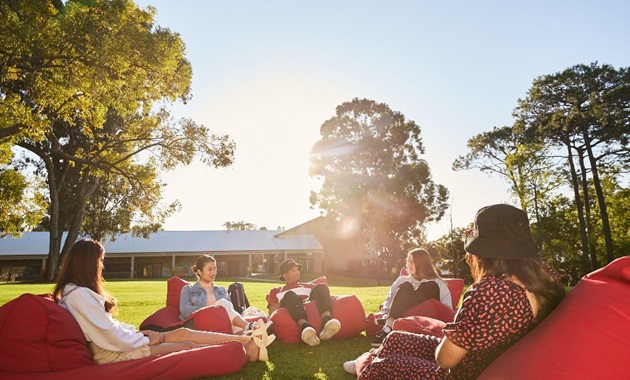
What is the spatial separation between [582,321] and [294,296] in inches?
168

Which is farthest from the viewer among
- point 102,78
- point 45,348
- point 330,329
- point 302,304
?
point 102,78

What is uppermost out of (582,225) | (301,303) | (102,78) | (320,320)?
(102,78)

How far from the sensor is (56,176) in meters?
32.1

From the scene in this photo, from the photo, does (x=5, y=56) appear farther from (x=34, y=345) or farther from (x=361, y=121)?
(x=361, y=121)

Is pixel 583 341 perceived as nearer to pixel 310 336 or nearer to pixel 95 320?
pixel 95 320

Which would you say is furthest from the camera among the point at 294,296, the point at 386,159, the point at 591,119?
the point at 386,159

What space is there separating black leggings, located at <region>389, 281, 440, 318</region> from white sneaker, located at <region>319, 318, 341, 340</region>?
71cm

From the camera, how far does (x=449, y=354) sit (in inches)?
90.4

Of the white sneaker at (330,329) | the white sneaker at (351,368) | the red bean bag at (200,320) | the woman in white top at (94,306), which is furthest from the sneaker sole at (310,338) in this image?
the woman in white top at (94,306)

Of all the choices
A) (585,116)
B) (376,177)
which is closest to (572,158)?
(585,116)

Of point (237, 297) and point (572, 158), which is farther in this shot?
point (572, 158)

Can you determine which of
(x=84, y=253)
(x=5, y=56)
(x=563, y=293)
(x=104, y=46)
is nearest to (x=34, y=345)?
(x=84, y=253)

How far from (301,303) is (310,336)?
646mm

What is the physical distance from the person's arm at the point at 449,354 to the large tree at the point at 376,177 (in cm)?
3187
